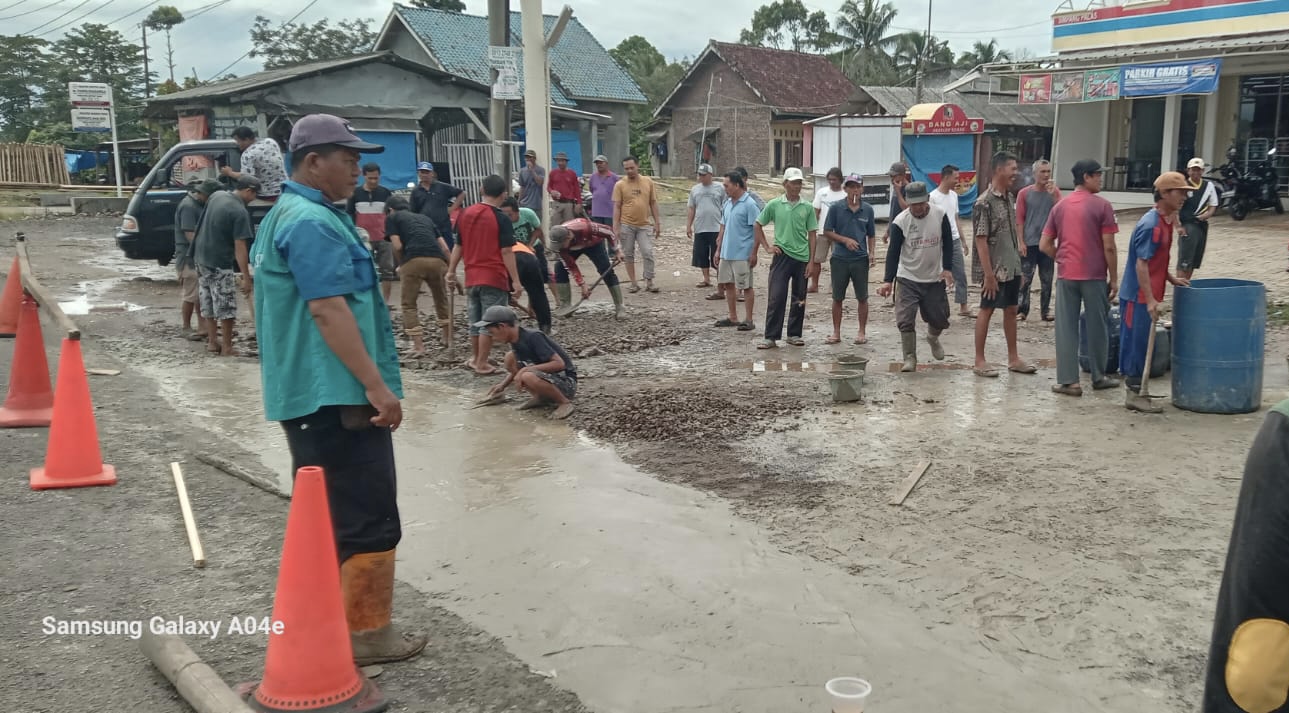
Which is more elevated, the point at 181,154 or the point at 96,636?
the point at 181,154

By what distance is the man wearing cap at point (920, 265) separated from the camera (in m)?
8.70

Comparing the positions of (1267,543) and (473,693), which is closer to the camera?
(1267,543)

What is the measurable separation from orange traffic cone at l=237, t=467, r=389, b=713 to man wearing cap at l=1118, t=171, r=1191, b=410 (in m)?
5.93

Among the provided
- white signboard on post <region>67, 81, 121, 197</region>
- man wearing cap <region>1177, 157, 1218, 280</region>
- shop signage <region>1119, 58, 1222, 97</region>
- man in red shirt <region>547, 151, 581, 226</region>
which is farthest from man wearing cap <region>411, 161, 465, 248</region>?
white signboard on post <region>67, 81, 121, 197</region>

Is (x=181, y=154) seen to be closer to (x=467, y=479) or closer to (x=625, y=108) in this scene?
(x=467, y=479)

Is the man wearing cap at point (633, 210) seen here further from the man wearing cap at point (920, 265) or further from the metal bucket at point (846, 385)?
the metal bucket at point (846, 385)

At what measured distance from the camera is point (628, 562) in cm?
479

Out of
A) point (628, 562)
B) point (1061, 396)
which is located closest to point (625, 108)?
point (1061, 396)

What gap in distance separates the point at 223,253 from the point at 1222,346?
841 centimetres

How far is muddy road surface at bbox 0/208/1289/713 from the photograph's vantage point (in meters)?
3.74

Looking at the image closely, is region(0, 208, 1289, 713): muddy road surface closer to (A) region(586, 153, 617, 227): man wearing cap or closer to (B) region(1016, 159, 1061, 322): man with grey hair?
(B) region(1016, 159, 1061, 322): man with grey hair

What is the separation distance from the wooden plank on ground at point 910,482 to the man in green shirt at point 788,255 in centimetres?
392

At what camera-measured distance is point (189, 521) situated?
16.8 ft

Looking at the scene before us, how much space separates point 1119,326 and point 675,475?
13.9 ft
